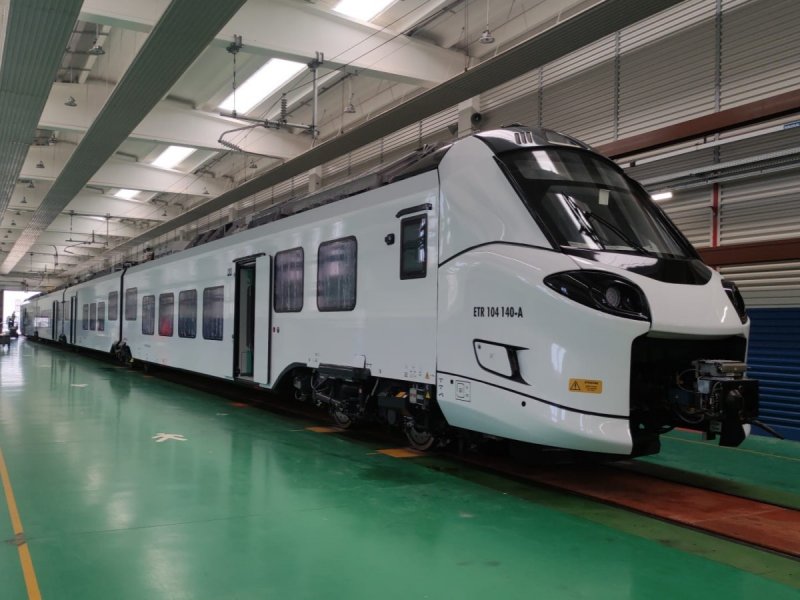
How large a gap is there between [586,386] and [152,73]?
28.6 ft

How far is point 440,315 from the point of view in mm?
5855

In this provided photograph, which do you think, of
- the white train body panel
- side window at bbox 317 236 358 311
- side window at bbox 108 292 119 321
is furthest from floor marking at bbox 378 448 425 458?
side window at bbox 108 292 119 321

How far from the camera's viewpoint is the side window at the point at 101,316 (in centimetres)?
2003

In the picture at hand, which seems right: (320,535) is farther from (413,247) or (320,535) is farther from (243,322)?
(243,322)

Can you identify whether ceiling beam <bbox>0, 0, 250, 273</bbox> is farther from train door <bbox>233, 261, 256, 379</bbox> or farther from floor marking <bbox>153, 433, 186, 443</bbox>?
floor marking <bbox>153, 433, 186, 443</bbox>

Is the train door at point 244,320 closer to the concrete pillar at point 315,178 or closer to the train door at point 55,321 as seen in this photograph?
the concrete pillar at point 315,178

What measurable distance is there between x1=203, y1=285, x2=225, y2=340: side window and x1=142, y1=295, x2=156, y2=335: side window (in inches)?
157

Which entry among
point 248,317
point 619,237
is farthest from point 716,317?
point 248,317

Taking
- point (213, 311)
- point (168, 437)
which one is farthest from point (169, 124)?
point (168, 437)

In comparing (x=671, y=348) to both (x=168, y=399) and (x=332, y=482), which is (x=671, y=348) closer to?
(x=332, y=482)

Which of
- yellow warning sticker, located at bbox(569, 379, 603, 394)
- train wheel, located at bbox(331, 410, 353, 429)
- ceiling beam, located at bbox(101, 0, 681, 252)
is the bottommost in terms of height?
train wheel, located at bbox(331, 410, 353, 429)

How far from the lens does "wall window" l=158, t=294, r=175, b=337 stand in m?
14.0

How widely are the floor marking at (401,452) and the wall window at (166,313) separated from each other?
8.32 m

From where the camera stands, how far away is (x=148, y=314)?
15.7 metres
